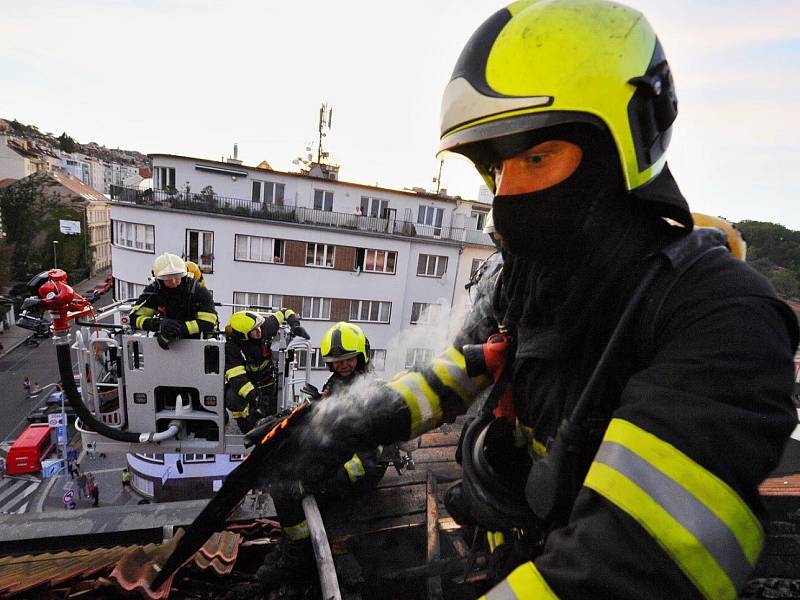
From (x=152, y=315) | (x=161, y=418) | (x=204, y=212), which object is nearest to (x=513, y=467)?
(x=161, y=418)

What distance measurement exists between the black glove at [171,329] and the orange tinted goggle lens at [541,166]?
5.34 metres

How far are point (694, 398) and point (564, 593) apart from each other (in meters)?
0.48

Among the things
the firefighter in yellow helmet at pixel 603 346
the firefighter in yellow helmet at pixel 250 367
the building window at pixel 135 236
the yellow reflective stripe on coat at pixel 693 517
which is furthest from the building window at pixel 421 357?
the building window at pixel 135 236

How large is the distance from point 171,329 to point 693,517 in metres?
5.89

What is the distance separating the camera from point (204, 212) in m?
20.2

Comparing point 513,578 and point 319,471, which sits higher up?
point 513,578

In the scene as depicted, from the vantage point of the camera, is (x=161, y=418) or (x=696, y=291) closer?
(x=696, y=291)

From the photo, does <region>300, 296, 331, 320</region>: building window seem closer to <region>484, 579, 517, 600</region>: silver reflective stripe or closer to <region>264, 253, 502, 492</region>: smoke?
<region>264, 253, 502, 492</region>: smoke

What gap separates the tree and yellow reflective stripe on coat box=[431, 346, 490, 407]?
3881 inches

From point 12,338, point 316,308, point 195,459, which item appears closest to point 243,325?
Answer: point 195,459

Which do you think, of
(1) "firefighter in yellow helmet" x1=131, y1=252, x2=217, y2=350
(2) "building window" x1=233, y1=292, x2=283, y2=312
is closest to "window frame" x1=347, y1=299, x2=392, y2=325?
(2) "building window" x1=233, y1=292, x2=283, y2=312

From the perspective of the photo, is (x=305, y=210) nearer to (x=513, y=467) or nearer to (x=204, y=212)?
(x=204, y=212)

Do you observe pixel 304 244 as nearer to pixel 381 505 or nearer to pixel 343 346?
pixel 343 346

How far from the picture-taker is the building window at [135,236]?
20.5m
